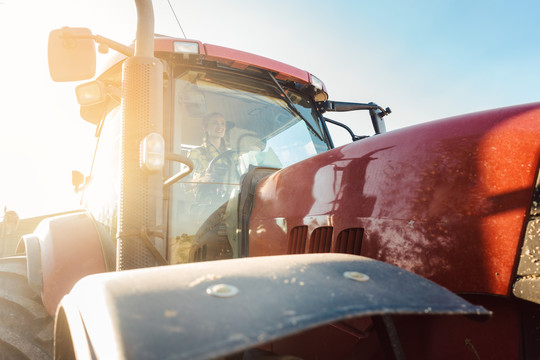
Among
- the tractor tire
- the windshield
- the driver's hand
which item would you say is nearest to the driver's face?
the windshield

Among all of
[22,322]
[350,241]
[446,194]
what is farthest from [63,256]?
[446,194]

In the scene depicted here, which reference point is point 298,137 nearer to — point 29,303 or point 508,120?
point 508,120

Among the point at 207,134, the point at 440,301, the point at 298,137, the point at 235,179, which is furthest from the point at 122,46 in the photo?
the point at 440,301

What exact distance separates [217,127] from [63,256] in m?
1.05

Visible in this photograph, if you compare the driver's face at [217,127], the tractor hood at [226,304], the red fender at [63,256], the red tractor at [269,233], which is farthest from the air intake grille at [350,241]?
the red fender at [63,256]

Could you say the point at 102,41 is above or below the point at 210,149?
above

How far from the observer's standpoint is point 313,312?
2.13 feet

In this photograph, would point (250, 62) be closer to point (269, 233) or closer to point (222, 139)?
point (222, 139)

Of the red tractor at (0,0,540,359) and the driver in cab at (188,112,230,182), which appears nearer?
the red tractor at (0,0,540,359)

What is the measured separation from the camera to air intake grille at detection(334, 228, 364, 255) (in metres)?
1.23

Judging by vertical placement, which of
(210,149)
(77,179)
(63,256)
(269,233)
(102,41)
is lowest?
(63,256)

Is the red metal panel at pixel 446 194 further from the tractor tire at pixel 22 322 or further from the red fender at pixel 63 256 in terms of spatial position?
the tractor tire at pixel 22 322

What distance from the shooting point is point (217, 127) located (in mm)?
2062

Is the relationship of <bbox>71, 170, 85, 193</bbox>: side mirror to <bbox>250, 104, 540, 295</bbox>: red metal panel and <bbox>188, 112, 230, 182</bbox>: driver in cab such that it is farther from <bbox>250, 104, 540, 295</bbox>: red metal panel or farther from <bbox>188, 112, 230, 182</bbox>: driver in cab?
<bbox>250, 104, 540, 295</bbox>: red metal panel
